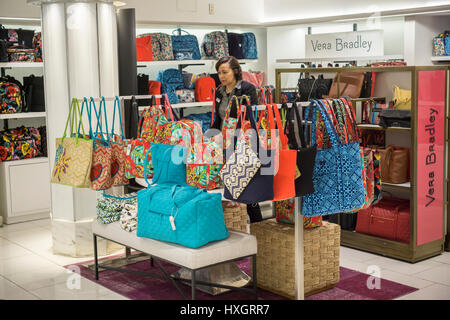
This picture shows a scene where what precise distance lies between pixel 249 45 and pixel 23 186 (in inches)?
145

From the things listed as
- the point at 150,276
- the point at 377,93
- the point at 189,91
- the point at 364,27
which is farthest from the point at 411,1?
the point at 150,276

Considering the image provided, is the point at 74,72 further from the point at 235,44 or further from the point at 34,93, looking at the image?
the point at 235,44

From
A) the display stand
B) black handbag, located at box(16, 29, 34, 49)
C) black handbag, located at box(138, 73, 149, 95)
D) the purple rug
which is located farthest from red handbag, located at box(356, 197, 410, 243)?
black handbag, located at box(16, 29, 34, 49)

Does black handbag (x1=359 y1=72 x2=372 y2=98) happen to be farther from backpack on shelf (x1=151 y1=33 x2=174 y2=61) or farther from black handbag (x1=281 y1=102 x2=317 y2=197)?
backpack on shelf (x1=151 y1=33 x2=174 y2=61)

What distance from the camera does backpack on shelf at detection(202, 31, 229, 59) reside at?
8359 mm

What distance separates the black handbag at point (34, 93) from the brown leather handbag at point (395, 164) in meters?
3.95

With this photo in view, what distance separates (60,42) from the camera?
542cm

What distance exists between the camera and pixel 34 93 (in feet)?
23.3

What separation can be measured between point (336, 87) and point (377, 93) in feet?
1.31

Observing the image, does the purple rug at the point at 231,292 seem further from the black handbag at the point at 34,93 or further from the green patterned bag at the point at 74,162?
the black handbag at the point at 34,93

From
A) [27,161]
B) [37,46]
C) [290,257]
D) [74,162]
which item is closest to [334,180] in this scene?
[290,257]

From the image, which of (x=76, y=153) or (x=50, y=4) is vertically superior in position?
(x=50, y=4)

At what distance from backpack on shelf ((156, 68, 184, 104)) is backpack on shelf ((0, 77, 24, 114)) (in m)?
1.80

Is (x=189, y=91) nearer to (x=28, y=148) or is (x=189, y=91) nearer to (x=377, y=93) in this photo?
(x=28, y=148)
